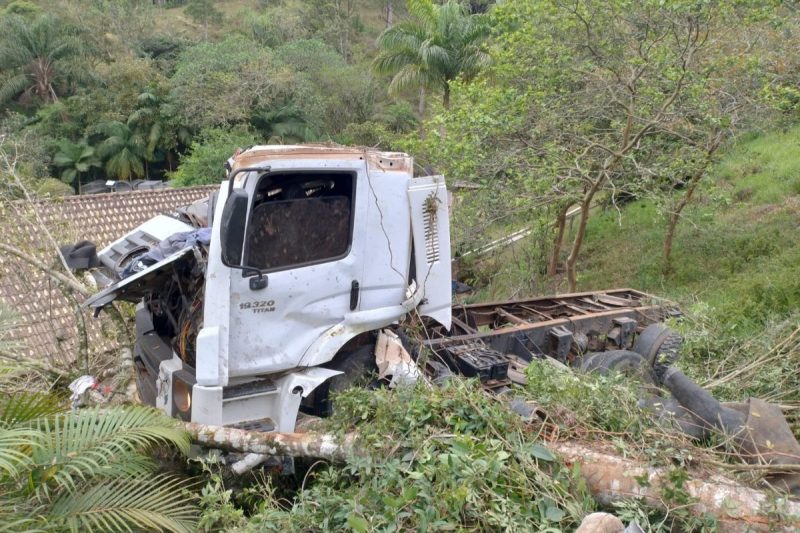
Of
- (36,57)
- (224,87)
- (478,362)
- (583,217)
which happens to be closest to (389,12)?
(36,57)

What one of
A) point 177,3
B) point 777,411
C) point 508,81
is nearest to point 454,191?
point 508,81

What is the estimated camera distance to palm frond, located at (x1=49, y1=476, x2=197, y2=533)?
3.22 m

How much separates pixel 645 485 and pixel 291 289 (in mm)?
2539

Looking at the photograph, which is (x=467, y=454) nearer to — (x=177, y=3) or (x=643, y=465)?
(x=643, y=465)

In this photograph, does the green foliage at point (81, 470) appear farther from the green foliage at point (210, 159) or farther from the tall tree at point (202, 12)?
the tall tree at point (202, 12)

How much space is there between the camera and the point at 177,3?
47.4m

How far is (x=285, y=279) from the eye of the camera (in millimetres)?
4531

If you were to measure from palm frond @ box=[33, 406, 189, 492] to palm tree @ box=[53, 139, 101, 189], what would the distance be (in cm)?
2582

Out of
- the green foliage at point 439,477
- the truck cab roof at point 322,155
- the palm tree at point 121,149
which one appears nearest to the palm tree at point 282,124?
the palm tree at point 121,149

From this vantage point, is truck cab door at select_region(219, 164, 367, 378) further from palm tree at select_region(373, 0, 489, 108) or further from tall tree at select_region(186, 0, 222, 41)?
tall tree at select_region(186, 0, 222, 41)

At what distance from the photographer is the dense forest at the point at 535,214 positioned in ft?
11.1

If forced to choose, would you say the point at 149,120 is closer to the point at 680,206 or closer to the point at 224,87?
the point at 224,87

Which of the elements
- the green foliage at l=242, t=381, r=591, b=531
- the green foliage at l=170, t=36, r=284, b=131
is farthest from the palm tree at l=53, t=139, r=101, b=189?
the green foliage at l=242, t=381, r=591, b=531

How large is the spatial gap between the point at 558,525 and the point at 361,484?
1.08m
